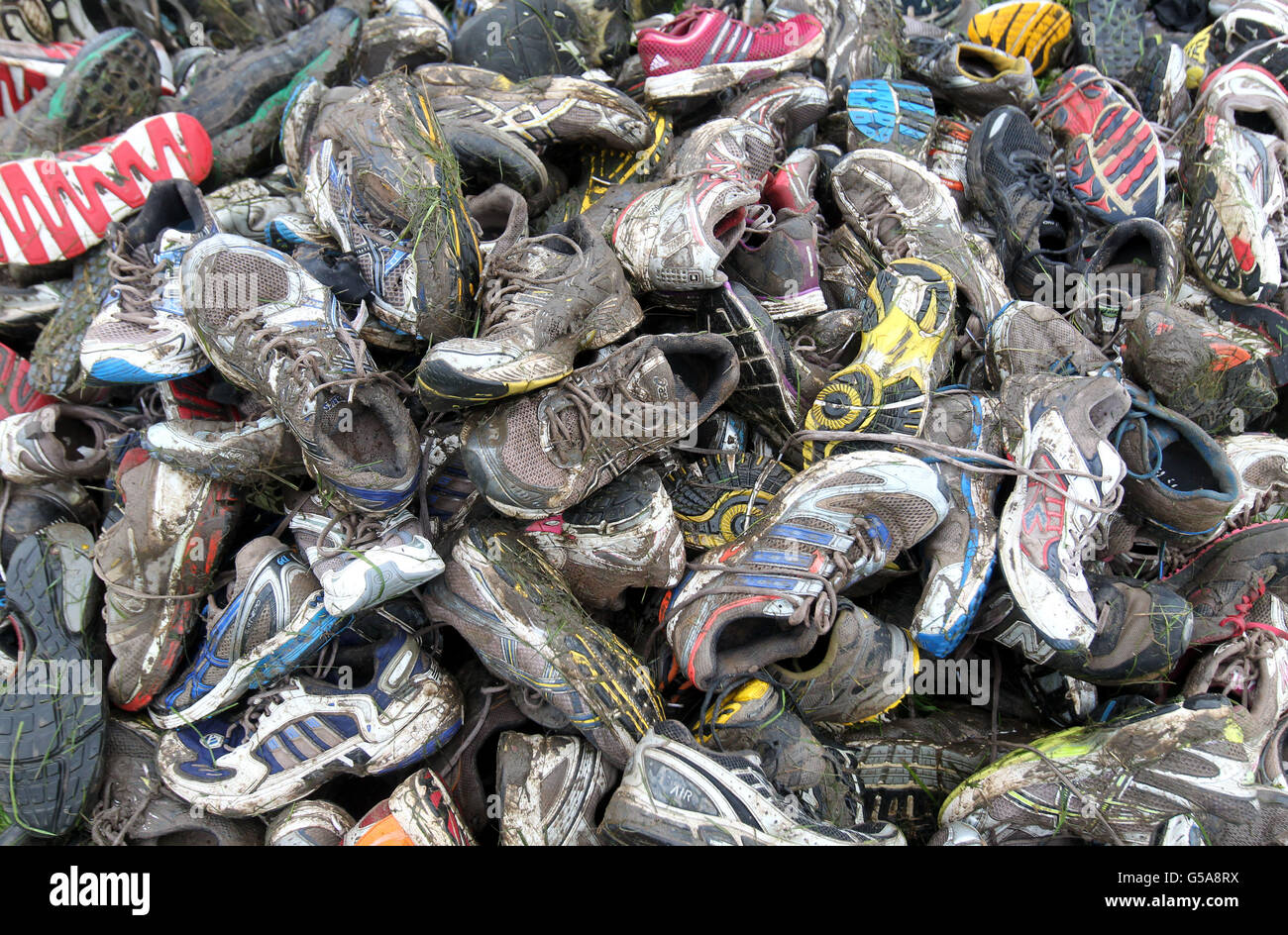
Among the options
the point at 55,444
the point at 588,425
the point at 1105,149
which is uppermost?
the point at 1105,149

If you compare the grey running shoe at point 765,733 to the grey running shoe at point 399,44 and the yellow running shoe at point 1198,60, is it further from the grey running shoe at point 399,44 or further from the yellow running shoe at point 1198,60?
the yellow running shoe at point 1198,60

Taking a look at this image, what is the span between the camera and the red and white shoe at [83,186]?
7.82 feet

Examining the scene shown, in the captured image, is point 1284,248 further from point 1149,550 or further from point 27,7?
point 27,7

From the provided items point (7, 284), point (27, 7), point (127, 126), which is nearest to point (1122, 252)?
point (127, 126)

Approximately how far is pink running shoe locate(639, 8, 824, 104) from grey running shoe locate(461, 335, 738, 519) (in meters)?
1.20

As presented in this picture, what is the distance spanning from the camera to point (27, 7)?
2.78 metres

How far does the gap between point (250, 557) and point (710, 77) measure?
219cm

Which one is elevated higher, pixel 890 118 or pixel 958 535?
pixel 890 118

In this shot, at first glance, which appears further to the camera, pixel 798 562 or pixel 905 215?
pixel 905 215

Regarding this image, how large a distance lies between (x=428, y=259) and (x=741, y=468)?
110cm

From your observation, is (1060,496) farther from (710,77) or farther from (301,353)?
(301,353)

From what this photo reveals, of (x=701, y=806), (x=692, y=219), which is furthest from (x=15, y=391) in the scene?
(x=701, y=806)

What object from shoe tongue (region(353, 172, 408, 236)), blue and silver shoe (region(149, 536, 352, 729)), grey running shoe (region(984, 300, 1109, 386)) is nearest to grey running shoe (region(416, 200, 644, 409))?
shoe tongue (region(353, 172, 408, 236))

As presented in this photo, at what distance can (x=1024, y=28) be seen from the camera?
328 centimetres
